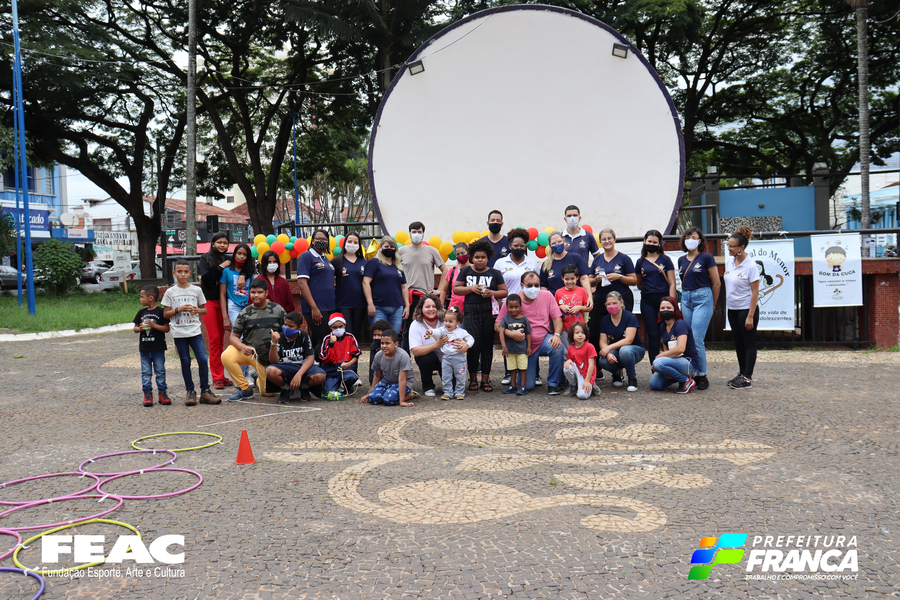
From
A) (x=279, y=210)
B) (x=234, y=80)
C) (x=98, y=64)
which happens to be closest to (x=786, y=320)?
(x=234, y=80)

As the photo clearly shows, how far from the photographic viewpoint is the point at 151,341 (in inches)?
295

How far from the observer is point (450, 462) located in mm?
5305

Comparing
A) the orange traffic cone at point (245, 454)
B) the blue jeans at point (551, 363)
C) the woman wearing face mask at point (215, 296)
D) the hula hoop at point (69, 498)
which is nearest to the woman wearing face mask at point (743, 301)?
the blue jeans at point (551, 363)

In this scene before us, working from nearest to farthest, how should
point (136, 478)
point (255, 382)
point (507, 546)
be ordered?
point (507, 546)
point (136, 478)
point (255, 382)

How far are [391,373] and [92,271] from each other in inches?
1305

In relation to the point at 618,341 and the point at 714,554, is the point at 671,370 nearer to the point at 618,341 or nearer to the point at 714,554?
the point at 618,341

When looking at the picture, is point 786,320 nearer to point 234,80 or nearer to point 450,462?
point 450,462

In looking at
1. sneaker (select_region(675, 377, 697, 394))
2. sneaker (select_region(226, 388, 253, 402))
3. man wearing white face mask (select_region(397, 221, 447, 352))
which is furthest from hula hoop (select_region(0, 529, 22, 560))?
sneaker (select_region(675, 377, 697, 394))

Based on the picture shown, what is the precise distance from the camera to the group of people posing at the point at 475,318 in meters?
7.69

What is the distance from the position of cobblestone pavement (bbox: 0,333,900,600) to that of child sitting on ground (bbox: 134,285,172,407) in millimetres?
259

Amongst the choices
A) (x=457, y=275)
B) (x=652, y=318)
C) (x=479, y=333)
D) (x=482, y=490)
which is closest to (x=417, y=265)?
(x=457, y=275)

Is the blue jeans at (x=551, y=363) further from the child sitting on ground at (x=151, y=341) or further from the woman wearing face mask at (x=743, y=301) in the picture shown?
the child sitting on ground at (x=151, y=341)

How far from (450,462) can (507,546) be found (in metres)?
1.58

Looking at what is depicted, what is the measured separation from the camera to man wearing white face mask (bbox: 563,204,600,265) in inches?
348
